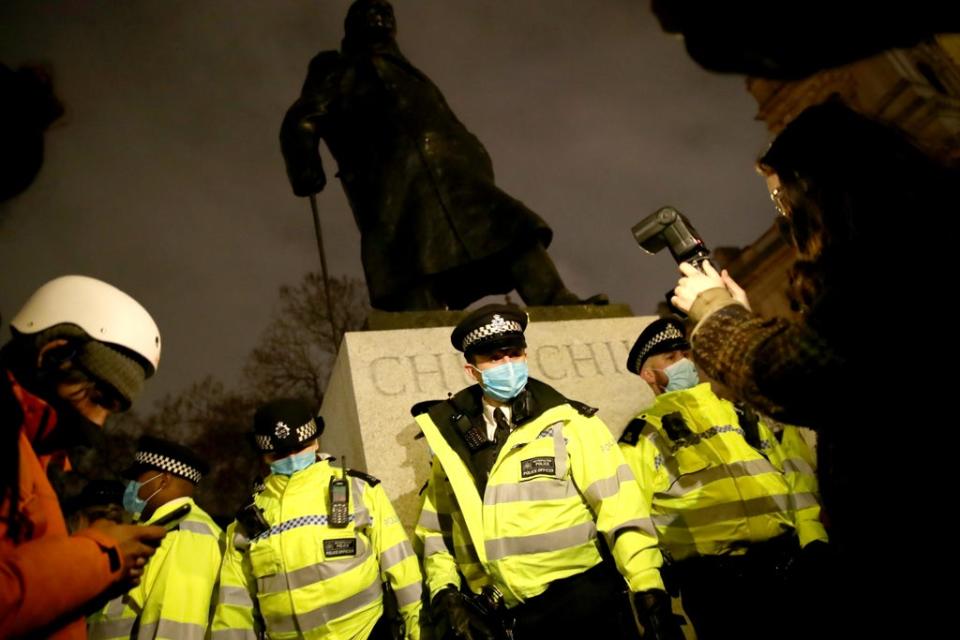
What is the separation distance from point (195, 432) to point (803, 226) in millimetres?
21006

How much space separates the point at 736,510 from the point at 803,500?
38 centimetres

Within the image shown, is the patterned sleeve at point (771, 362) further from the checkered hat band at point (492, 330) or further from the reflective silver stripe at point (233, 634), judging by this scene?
the reflective silver stripe at point (233, 634)

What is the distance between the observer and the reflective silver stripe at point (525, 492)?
2.66 metres

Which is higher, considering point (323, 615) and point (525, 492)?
point (525, 492)

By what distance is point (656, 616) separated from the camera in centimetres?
225

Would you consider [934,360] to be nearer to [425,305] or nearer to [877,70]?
[425,305]

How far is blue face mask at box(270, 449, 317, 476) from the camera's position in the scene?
333cm

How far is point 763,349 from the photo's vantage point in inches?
52.2

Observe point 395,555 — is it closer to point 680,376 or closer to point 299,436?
point 299,436

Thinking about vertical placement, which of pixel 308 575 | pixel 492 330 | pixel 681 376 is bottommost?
pixel 308 575

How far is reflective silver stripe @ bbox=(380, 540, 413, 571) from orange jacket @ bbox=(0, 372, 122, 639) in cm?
149

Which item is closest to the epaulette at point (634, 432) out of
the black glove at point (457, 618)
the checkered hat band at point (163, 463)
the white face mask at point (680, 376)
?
the white face mask at point (680, 376)

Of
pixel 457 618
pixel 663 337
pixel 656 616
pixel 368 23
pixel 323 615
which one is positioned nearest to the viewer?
pixel 656 616

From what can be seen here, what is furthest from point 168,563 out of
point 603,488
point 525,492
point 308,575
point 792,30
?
point 792,30
